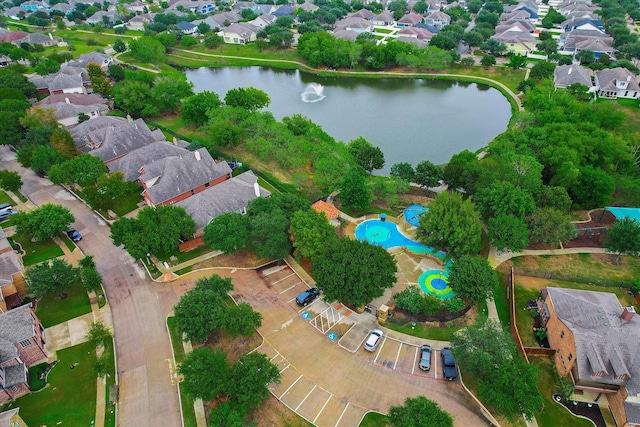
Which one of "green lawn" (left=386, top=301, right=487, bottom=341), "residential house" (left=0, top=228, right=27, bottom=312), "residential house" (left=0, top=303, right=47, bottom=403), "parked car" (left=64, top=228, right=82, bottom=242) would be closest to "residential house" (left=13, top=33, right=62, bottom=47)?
"parked car" (left=64, top=228, right=82, bottom=242)

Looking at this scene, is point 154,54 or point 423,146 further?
point 154,54

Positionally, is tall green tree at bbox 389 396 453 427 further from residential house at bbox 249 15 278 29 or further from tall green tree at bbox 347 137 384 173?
residential house at bbox 249 15 278 29

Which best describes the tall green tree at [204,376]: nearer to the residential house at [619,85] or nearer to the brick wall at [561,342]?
the brick wall at [561,342]

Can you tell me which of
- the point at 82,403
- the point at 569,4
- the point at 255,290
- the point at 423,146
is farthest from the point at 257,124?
the point at 569,4

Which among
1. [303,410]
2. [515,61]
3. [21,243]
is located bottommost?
[21,243]

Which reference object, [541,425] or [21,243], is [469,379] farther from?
[21,243]

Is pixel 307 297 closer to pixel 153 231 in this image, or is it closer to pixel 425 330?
pixel 425 330

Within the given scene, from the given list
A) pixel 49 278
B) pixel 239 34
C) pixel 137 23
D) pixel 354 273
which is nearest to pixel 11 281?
pixel 49 278
